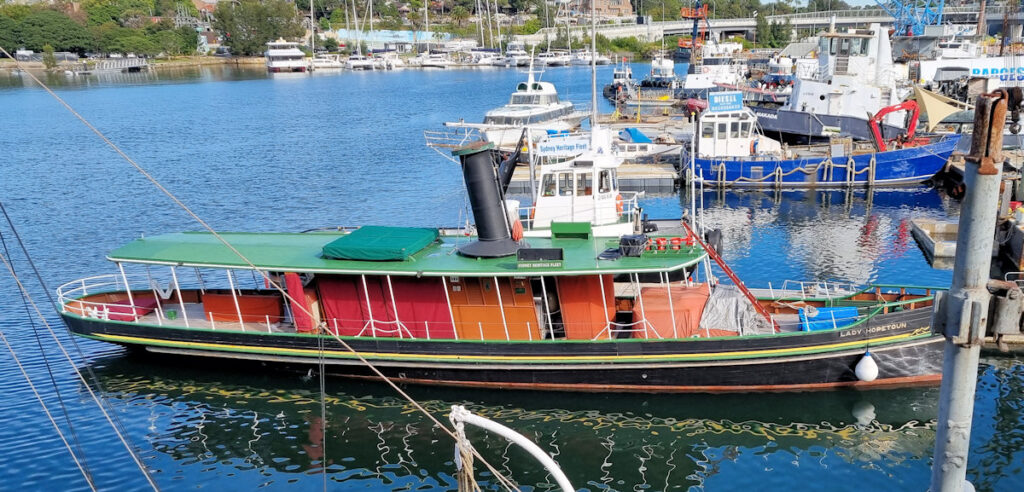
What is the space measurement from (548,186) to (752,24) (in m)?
141

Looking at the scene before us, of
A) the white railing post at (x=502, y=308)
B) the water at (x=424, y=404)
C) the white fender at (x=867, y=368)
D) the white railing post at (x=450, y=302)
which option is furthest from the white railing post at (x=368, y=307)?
the white fender at (x=867, y=368)

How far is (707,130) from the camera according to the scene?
46156 millimetres

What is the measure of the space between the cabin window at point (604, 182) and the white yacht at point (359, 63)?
134m

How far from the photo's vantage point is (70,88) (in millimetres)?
110250

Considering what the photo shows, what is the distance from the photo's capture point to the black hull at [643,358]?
62.6 ft

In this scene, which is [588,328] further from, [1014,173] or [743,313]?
[1014,173]

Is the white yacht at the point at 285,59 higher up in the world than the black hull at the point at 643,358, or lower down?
higher up

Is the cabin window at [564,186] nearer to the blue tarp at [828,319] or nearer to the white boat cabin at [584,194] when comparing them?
the white boat cabin at [584,194]

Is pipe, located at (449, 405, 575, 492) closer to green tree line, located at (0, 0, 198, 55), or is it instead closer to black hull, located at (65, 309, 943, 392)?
black hull, located at (65, 309, 943, 392)

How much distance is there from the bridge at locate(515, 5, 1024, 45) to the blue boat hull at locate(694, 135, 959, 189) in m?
73.3

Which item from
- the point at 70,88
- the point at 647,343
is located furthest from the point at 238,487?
the point at 70,88

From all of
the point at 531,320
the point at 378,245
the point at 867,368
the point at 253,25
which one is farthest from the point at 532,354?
the point at 253,25

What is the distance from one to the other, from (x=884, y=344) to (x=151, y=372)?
20.6 m

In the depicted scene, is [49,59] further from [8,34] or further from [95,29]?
[95,29]
